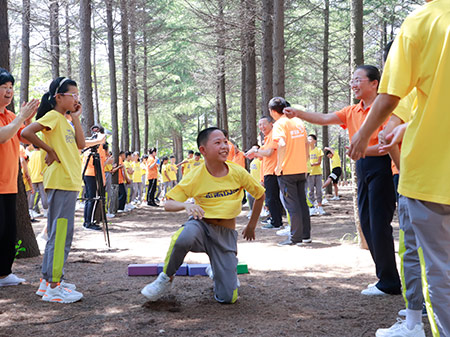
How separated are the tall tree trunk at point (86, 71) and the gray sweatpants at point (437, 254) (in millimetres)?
10723

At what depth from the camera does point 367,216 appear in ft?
15.4

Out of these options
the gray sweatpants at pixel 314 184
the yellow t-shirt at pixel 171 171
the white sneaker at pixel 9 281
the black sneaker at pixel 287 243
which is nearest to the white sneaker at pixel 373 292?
the black sneaker at pixel 287 243

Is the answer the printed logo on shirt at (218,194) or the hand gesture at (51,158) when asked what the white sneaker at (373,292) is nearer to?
the printed logo on shirt at (218,194)

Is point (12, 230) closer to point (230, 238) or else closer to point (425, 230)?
point (230, 238)

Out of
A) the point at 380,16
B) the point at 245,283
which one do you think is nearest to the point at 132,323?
the point at 245,283

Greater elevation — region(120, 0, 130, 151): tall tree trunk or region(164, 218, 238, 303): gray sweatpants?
region(120, 0, 130, 151): tall tree trunk

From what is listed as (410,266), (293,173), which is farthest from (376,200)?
(293,173)

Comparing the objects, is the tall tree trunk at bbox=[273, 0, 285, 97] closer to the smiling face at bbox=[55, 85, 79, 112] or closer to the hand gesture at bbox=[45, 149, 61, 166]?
Result: the smiling face at bbox=[55, 85, 79, 112]

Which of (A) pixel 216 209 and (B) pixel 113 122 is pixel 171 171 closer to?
(B) pixel 113 122

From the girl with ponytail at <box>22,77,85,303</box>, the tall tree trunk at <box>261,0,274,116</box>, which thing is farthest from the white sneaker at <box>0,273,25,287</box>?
the tall tree trunk at <box>261,0,274,116</box>

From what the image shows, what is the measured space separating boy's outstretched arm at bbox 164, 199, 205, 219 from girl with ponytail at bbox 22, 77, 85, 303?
44.1 inches

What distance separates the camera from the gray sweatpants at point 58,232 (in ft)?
15.1

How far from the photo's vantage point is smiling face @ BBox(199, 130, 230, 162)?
14.9 ft

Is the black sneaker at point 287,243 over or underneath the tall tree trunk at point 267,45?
underneath
